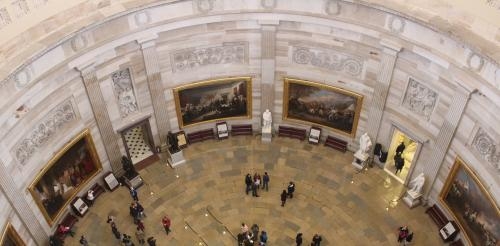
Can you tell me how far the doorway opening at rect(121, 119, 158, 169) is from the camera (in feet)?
74.7

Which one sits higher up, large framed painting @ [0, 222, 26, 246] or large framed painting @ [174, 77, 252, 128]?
large framed painting @ [174, 77, 252, 128]

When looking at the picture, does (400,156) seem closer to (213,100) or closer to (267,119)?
(267,119)

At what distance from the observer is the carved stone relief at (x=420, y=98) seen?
18462 mm

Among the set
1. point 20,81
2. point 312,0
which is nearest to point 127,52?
point 20,81

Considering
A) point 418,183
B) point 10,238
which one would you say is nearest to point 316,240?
point 418,183

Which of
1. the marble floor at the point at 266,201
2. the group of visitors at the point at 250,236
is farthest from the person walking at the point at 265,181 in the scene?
the group of visitors at the point at 250,236

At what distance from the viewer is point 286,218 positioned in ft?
67.2

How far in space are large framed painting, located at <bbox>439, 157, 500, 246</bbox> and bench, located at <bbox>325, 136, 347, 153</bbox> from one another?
520cm

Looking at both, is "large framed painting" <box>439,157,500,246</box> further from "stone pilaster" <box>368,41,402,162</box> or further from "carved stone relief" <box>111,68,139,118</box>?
"carved stone relief" <box>111,68,139,118</box>

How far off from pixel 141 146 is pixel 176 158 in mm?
2287

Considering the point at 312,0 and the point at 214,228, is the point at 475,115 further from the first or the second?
the point at 214,228

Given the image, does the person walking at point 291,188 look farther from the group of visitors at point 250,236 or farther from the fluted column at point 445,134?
the fluted column at point 445,134

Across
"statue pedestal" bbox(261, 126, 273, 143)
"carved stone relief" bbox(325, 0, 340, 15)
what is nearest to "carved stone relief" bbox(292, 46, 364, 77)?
"carved stone relief" bbox(325, 0, 340, 15)

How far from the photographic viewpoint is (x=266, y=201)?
69.5ft
